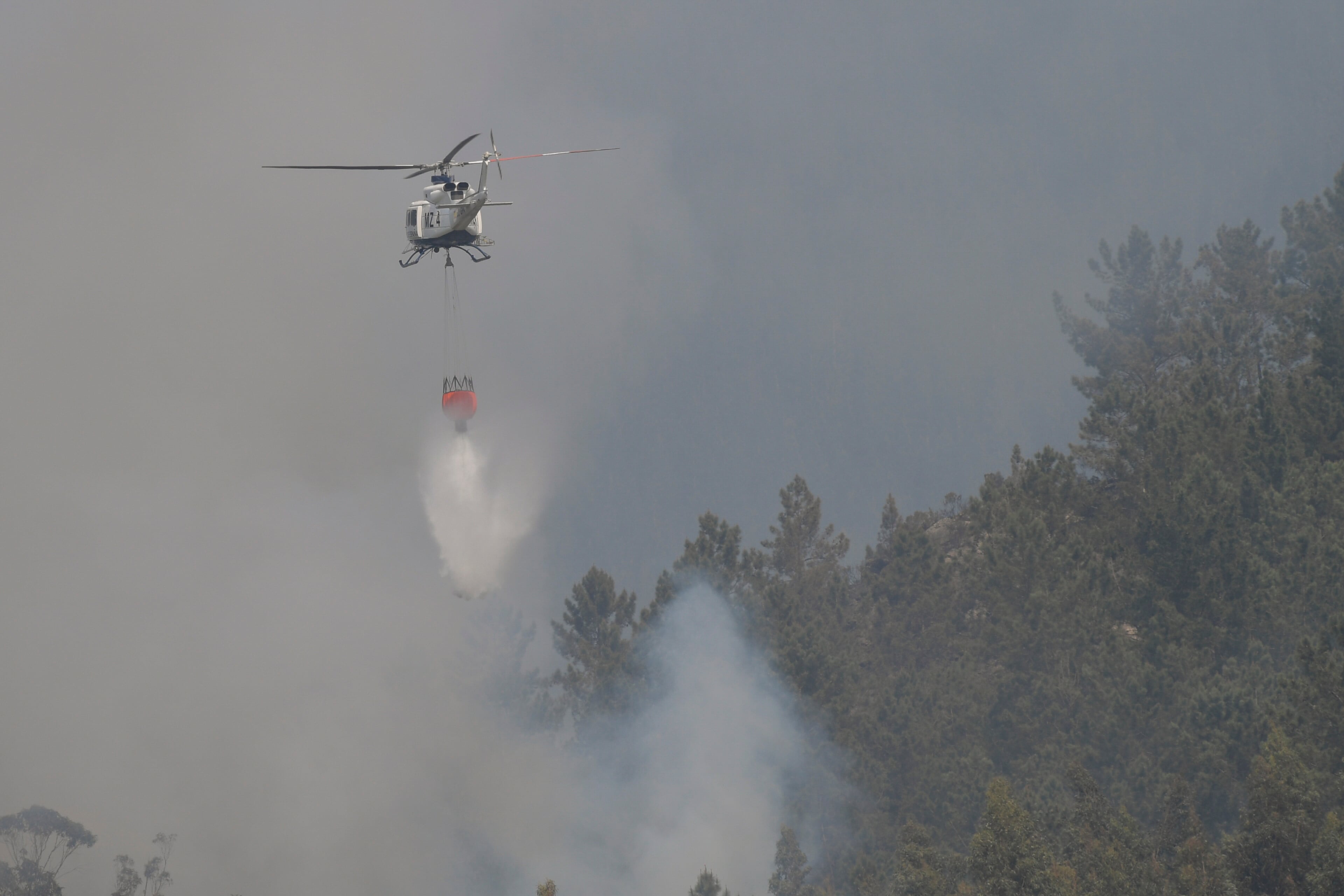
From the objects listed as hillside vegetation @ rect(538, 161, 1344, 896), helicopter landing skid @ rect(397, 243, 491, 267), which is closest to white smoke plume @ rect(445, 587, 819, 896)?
hillside vegetation @ rect(538, 161, 1344, 896)

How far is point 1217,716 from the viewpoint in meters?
60.3

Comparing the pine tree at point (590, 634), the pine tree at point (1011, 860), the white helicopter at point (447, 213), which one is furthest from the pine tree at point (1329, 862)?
the pine tree at point (590, 634)

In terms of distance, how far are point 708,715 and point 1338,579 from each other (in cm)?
4025

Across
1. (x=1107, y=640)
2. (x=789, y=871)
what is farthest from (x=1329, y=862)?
(x=789, y=871)

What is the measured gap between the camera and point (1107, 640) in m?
69.9

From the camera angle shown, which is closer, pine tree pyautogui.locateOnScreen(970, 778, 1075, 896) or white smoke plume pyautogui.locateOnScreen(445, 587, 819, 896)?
pine tree pyautogui.locateOnScreen(970, 778, 1075, 896)

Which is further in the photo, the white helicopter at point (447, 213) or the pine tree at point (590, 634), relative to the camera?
the pine tree at point (590, 634)

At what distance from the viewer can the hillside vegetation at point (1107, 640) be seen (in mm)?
47781

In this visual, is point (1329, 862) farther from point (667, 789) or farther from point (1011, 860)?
point (667, 789)

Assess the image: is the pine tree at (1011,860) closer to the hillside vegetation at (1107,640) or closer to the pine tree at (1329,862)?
the hillside vegetation at (1107,640)

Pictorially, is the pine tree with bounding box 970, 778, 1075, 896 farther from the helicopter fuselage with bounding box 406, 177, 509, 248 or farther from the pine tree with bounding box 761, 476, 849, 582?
the pine tree with bounding box 761, 476, 849, 582

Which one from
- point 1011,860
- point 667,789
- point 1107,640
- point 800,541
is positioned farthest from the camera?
point 800,541

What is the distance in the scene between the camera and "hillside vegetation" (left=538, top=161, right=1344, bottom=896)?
4778 centimetres

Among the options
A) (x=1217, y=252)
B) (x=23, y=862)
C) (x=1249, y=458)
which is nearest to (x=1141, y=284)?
(x=1217, y=252)
